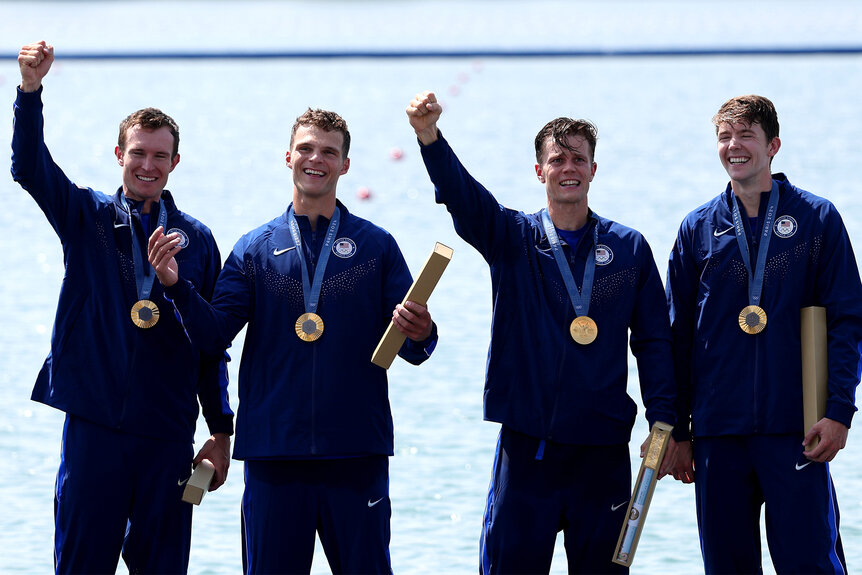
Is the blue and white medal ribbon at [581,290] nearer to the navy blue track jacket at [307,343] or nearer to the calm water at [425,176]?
the navy blue track jacket at [307,343]

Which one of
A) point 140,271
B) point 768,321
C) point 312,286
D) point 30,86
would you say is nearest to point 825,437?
point 768,321

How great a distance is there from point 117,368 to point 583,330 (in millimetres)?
1397

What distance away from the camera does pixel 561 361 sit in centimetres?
421

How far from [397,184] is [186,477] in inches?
493

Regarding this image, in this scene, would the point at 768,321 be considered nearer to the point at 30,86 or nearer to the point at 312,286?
the point at 312,286

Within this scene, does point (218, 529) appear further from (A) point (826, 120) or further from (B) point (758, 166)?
(A) point (826, 120)

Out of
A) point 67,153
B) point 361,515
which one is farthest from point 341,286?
point 67,153

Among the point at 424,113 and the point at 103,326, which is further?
the point at 103,326

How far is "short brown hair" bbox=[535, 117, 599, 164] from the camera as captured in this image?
428cm

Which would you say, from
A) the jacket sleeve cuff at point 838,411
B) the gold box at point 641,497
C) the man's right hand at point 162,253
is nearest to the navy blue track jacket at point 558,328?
the gold box at point 641,497

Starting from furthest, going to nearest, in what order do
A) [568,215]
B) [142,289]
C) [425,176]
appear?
1. [425,176]
2. [568,215]
3. [142,289]

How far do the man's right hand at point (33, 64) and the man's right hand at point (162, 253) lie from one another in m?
0.61

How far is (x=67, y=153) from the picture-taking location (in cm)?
1800

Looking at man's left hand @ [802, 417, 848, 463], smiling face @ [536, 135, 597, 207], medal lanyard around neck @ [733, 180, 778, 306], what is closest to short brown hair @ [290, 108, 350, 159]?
smiling face @ [536, 135, 597, 207]
